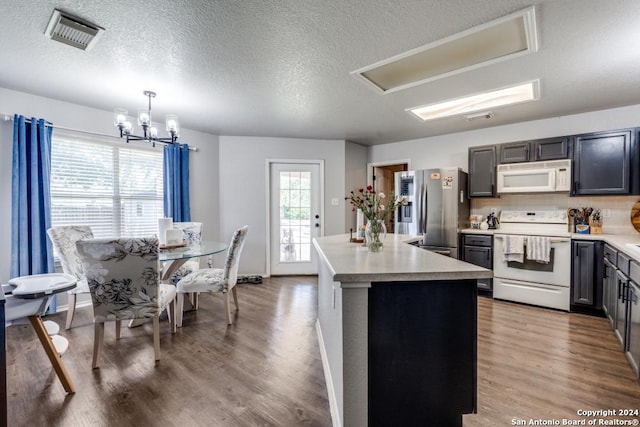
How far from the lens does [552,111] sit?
11.2ft

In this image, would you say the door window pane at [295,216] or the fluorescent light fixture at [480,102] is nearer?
the fluorescent light fixture at [480,102]

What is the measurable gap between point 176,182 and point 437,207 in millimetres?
3740

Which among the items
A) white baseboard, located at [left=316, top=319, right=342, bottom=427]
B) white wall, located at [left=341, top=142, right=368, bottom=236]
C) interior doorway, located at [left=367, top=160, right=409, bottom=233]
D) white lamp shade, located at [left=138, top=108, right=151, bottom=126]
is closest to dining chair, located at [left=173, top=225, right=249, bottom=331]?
white baseboard, located at [left=316, top=319, right=342, bottom=427]

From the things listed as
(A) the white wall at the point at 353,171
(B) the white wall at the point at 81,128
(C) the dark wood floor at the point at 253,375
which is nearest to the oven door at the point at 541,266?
(C) the dark wood floor at the point at 253,375

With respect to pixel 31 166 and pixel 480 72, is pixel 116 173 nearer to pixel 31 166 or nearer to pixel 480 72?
pixel 31 166

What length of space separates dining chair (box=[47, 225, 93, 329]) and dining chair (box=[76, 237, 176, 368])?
0.87 meters

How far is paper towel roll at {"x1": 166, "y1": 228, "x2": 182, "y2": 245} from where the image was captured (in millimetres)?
2928

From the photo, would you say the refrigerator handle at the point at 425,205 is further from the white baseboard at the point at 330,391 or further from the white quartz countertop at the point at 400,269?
the white quartz countertop at the point at 400,269

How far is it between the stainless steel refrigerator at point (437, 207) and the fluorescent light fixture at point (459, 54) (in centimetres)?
169

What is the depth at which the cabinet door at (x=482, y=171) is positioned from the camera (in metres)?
3.87

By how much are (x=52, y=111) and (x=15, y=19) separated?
68.1 inches

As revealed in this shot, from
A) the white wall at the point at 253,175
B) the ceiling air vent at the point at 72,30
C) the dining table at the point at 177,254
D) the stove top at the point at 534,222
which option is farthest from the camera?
the white wall at the point at 253,175

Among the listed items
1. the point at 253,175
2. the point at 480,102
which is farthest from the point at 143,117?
the point at 480,102

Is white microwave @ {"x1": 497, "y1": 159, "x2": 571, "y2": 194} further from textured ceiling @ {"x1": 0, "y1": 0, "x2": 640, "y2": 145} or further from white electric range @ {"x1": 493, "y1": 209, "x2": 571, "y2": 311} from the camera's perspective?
textured ceiling @ {"x1": 0, "y1": 0, "x2": 640, "y2": 145}
